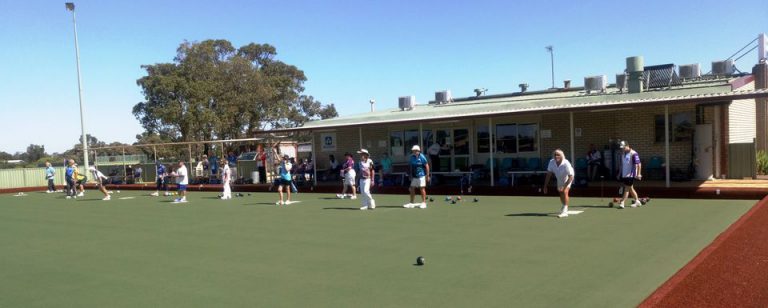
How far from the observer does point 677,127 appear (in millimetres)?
16812

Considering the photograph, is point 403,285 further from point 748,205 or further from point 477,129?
point 477,129

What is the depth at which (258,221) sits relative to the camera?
12.8 meters

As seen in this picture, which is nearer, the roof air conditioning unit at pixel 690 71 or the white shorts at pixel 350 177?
the white shorts at pixel 350 177

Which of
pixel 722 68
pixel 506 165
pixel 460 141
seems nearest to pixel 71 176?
pixel 460 141

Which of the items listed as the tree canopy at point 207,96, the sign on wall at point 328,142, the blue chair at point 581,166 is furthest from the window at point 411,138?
the tree canopy at point 207,96

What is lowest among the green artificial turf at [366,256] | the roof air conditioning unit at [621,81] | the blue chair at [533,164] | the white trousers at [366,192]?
the green artificial turf at [366,256]

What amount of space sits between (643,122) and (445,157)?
7.00m

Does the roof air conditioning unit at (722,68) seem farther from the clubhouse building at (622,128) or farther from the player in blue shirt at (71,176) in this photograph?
the player in blue shirt at (71,176)

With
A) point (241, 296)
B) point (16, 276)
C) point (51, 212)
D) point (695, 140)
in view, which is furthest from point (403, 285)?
point (51, 212)

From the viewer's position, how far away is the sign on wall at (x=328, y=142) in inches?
962

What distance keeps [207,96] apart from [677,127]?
31.3 meters

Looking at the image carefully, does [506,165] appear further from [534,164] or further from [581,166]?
[581,166]

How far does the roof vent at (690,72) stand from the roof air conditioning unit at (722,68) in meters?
0.56

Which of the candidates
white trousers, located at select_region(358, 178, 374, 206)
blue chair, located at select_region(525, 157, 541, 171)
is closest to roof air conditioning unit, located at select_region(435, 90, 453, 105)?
blue chair, located at select_region(525, 157, 541, 171)
